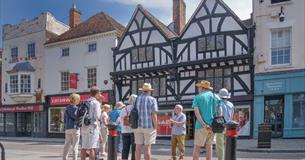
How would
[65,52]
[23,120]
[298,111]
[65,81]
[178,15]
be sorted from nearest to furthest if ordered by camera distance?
[298,111] < [178,15] < [65,81] < [65,52] < [23,120]

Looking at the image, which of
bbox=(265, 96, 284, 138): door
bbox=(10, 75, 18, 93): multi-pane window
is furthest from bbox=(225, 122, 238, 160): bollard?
bbox=(10, 75, 18, 93): multi-pane window

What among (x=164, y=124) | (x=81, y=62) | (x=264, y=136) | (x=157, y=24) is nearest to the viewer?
(x=264, y=136)

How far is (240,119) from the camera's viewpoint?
2098cm

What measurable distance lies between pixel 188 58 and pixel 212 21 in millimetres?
2548

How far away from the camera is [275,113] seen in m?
20.5

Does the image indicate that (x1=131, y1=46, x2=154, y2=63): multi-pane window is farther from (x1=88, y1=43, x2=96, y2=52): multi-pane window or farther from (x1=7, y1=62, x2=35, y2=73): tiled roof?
(x1=7, y1=62, x2=35, y2=73): tiled roof

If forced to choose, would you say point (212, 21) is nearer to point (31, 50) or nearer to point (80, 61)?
point (80, 61)

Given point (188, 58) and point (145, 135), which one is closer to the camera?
point (145, 135)

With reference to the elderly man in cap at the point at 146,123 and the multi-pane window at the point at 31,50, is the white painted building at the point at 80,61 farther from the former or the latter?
the elderly man in cap at the point at 146,123

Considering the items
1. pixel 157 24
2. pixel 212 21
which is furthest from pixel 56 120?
pixel 212 21

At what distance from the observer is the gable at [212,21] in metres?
21.6

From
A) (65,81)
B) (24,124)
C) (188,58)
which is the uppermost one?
(188,58)

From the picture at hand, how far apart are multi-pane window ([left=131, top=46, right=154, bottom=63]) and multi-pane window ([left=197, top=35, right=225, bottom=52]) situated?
3.42 m

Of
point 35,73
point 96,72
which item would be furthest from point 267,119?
point 35,73
